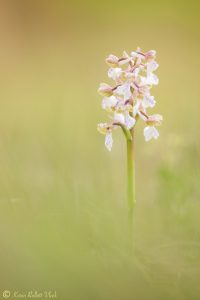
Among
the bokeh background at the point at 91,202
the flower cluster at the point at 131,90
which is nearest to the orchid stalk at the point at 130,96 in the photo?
the flower cluster at the point at 131,90

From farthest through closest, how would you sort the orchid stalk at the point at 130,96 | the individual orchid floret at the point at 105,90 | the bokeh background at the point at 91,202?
the individual orchid floret at the point at 105,90 < the orchid stalk at the point at 130,96 < the bokeh background at the point at 91,202

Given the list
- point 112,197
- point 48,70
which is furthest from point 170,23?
point 112,197

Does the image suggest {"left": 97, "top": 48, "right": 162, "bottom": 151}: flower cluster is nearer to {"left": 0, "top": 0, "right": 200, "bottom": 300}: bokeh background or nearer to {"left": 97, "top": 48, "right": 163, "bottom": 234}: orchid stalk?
{"left": 97, "top": 48, "right": 163, "bottom": 234}: orchid stalk

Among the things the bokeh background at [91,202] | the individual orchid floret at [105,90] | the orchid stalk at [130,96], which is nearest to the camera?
the bokeh background at [91,202]

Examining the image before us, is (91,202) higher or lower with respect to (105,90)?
lower

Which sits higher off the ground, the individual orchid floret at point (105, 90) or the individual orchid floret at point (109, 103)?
the individual orchid floret at point (105, 90)

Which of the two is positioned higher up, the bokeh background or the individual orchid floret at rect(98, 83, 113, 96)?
the individual orchid floret at rect(98, 83, 113, 96)

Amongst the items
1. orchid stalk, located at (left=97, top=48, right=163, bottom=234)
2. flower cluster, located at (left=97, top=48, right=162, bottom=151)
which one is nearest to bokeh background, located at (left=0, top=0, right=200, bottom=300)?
orchid stalk, located at (left=97, top=48, right=163, bottom=234)
